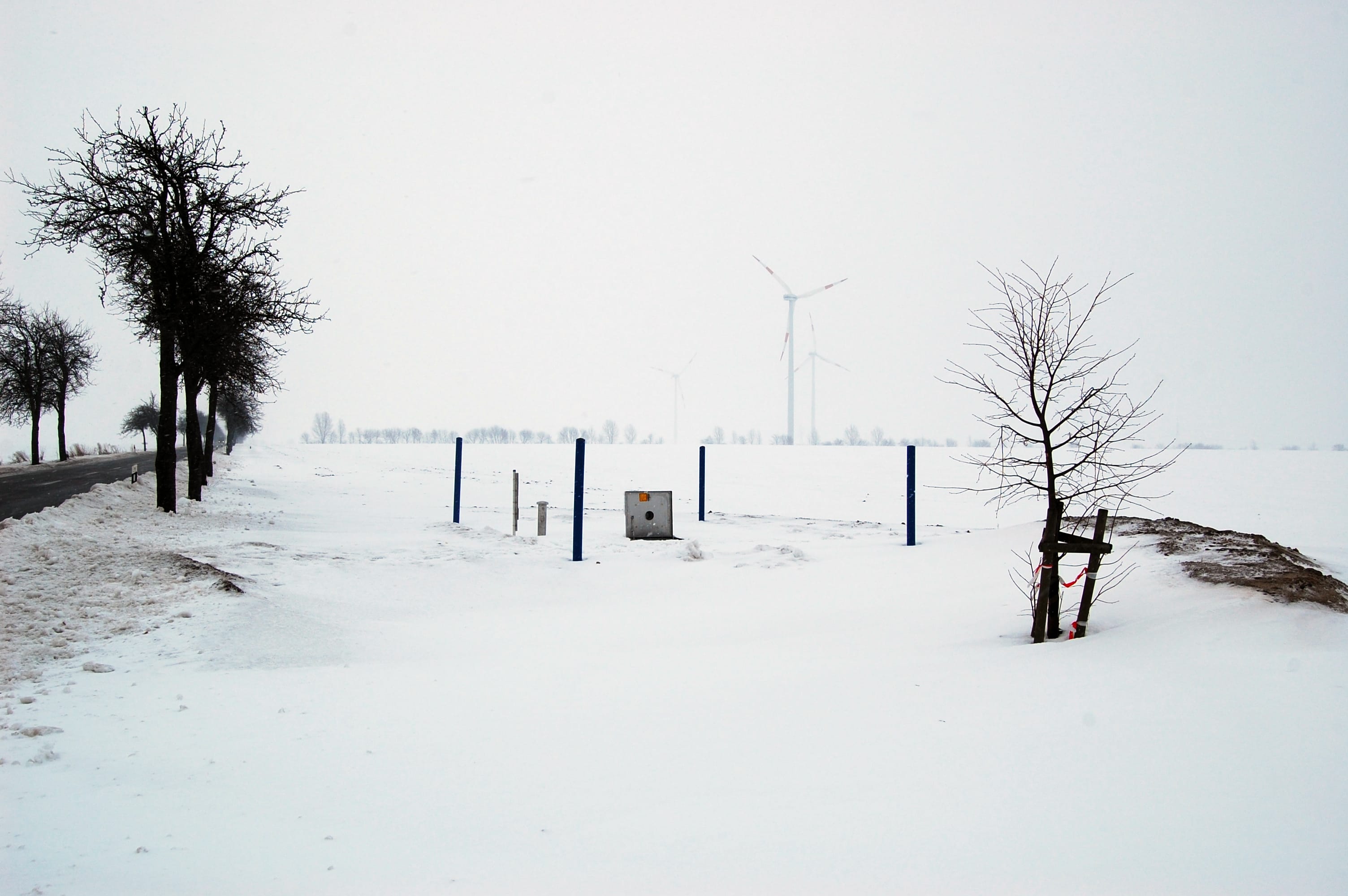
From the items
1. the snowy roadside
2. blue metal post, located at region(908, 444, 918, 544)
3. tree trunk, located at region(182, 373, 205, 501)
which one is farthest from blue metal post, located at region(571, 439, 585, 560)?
tree trunk, located at region(182, 373, 205, 501)

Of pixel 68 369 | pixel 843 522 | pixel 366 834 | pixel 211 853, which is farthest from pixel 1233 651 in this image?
pixel 68 369

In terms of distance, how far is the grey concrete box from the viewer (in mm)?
13805

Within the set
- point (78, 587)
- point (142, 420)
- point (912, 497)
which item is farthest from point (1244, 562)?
point (142, 420)

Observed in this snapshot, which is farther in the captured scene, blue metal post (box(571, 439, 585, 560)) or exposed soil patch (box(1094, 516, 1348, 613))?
blue metal post (box(571, 439, 585, 560))

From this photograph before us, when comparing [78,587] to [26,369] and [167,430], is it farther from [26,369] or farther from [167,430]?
[26,369]

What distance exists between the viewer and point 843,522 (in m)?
17.0

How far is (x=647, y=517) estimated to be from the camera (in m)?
13.9

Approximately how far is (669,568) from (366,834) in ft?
25.0

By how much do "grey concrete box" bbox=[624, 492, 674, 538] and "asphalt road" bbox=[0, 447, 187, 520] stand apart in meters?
8.84

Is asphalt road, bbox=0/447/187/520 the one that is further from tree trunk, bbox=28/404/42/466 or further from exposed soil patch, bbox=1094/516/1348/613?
exposed soil patch, bbox=1094/516/1348/613

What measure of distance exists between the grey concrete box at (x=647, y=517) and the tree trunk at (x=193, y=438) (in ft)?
35.1

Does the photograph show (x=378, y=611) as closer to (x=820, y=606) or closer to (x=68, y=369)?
(x=820, y=606)

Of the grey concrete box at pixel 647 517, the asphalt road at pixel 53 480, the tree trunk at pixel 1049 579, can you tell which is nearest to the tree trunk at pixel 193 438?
the asphalt road at pixel 53 480

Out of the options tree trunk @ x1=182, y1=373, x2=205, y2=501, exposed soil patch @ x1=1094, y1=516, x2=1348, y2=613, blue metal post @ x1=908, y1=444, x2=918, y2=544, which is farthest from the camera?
tree trunk @ x1=182, y1=373, x2=205, y2=501
